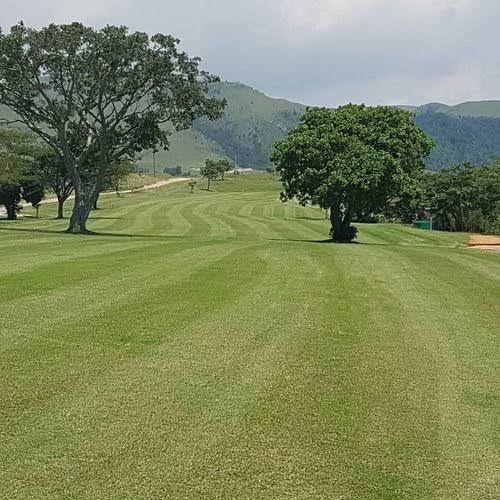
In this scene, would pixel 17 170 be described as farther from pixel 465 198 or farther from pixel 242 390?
pixel 242 390

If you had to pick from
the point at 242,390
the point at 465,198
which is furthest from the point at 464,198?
the point at 242,390

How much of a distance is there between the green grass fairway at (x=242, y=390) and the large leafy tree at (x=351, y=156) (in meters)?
20.6

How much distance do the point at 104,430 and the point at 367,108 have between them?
1454 inches

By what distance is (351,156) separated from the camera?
3659cm

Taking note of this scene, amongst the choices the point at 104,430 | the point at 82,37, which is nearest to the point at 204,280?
the point at 104,430

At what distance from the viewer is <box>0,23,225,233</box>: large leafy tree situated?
37406 millimetres

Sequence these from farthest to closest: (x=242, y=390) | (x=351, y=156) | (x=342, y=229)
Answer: (x=342, y=229) < (x=351, y=156) < (x=242, y=390)

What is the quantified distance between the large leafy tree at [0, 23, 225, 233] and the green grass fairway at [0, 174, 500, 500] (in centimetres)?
2541

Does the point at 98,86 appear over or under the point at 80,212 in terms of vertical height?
over

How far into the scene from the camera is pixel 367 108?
4059cm

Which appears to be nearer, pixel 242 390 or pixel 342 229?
pixel 242 390

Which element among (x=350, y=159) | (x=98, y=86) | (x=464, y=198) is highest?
(x=98, y=86)

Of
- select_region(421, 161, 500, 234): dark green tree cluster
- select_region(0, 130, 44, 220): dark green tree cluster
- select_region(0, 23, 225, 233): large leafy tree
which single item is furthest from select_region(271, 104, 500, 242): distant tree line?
select_region(0, 130, 44, 220): dark green tree cluster

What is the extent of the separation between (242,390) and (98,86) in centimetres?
3527
